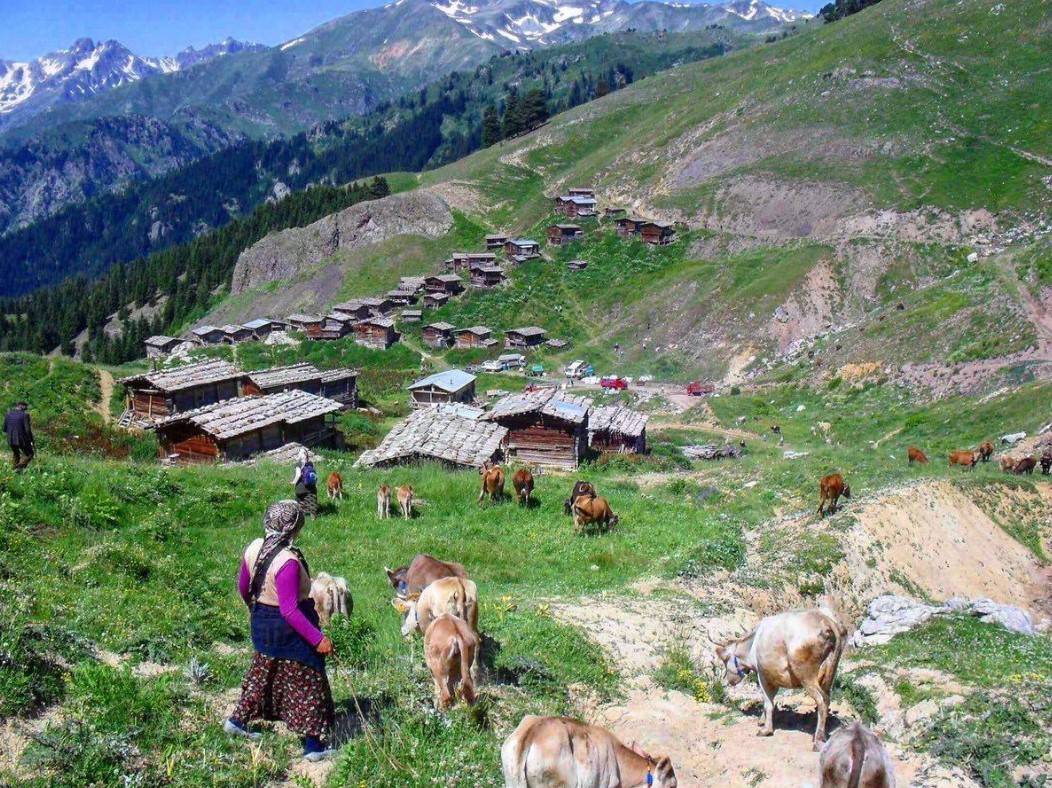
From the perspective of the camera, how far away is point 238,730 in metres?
8.97

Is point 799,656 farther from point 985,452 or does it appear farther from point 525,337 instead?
point 525,337

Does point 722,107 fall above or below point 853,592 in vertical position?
above

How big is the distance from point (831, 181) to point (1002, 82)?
85.1 feet

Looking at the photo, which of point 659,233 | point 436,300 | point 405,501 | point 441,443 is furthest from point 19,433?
point 659,233

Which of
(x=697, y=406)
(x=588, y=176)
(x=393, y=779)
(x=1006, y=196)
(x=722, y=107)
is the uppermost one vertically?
(x=722, y=107)

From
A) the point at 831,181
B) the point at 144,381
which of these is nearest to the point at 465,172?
the point at 831,181

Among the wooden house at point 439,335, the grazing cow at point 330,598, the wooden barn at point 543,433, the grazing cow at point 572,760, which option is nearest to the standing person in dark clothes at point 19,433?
the grazing cow at point 330,598

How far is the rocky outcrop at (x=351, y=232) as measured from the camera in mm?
121250

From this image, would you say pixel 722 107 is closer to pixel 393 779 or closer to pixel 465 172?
pixel 465 172

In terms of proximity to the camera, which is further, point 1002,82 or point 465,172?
point 465,172

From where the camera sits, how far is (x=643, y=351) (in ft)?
272

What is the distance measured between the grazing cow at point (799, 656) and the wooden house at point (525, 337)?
78.8 meters

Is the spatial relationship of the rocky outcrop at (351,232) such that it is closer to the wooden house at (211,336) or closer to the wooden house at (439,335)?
the wooden house at (211,336)

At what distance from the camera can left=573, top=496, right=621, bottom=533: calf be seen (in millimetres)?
22969
